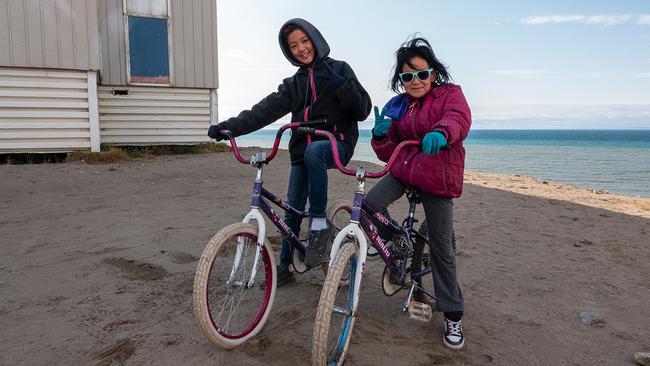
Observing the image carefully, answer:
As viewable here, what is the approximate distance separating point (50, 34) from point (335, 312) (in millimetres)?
8515

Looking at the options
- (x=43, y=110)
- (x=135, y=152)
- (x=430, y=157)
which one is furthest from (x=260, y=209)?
(x=135, y=152)

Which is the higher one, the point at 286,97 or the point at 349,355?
the point at 286,97

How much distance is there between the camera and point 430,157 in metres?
2.83

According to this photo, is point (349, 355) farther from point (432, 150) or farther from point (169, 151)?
point (169, 151)

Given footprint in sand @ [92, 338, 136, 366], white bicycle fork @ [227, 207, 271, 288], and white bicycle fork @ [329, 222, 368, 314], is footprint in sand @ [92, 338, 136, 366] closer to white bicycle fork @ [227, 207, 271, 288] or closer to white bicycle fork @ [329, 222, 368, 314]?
white bicycle fork @ [227, 207, 271, 288]

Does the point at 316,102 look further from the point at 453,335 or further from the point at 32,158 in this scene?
the point at 32,158

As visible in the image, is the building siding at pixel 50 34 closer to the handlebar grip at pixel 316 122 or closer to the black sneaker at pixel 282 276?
the black sneaker at pixel 282 276

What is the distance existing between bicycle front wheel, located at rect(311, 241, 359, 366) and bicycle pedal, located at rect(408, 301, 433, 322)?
491 millimetres

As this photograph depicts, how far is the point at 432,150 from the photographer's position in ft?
7.57

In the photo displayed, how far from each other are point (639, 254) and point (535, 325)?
2.59 m

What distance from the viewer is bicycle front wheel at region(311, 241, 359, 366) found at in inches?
92.3

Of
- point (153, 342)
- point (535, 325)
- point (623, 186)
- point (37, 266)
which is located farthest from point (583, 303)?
point (623, 186)

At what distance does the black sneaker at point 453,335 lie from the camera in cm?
288

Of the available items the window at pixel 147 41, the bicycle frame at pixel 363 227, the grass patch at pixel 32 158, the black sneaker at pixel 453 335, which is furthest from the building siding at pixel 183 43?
the black sneaker at pixel 453 335
